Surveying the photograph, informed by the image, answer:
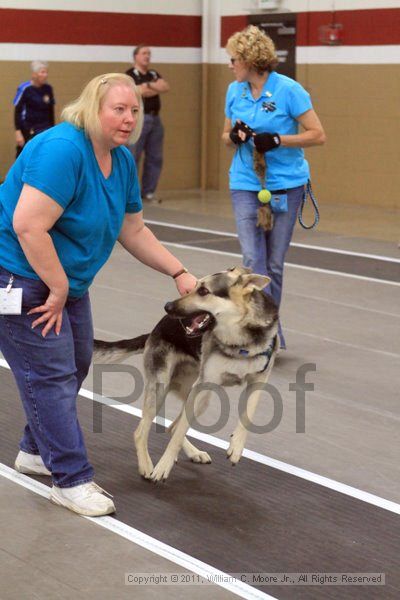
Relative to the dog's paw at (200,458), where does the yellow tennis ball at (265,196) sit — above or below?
above

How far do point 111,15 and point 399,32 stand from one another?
15.8 ft

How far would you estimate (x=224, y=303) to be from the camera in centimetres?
495

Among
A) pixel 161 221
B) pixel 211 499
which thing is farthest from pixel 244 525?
pixel 161 221

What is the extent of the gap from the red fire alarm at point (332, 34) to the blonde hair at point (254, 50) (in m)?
8.83

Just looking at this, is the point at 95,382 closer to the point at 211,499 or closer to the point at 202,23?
the point at 211,499

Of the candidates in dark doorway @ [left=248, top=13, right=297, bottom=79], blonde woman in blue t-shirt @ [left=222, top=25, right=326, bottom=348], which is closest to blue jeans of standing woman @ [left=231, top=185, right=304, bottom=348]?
blonde woman in blue t-shirt @ [left=222, top=25, right=326, bottom=348]

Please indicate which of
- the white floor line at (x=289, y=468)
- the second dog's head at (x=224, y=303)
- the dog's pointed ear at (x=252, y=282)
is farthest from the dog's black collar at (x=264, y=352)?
the white floor line at (x=289, y=468)

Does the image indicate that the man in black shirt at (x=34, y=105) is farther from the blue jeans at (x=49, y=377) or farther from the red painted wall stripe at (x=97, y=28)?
the blue jeans at (x=49, y=377)

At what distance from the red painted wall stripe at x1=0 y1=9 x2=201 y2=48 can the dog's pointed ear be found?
12.4m

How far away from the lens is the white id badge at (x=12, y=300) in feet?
14.4

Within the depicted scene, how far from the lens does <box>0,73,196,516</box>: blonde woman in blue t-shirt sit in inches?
167

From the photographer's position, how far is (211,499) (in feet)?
16.0

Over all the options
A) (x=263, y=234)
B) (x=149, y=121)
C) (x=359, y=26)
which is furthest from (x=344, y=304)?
(x=149, y=121)

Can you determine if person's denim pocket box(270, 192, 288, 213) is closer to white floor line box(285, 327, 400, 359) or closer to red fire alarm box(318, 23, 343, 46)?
white floor line box(285, 327, 400, 359)
